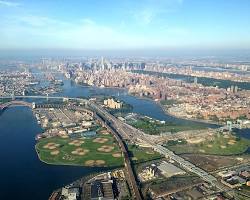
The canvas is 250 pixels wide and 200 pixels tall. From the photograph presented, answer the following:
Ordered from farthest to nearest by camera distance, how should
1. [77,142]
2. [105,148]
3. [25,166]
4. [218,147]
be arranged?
1. [77,142]
2. [105,148]
3. [218,147]
4. [25,166]

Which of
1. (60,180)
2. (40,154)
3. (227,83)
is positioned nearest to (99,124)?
(40,154)

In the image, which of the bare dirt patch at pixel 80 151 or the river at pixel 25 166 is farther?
the bare dirt patch at pixel 80 151

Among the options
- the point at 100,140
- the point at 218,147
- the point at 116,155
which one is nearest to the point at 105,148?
the point at 116,155

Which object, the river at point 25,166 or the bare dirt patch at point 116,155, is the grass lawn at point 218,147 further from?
the river at point 25,166

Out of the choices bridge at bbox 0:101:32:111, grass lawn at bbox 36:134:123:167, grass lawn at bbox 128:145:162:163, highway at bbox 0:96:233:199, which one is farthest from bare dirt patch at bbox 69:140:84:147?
bridge at bbox 0:101:32:111

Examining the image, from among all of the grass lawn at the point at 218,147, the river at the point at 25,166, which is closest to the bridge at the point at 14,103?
the river at the point at 25,166

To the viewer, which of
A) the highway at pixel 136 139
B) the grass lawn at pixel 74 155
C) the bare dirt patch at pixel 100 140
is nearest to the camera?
the highway at pixel 136 139

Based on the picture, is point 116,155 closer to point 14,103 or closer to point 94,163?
point 94,163

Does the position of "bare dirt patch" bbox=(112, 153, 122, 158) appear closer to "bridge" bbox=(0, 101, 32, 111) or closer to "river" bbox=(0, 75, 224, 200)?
"river" bbox=(0, 75, 224, 200)
